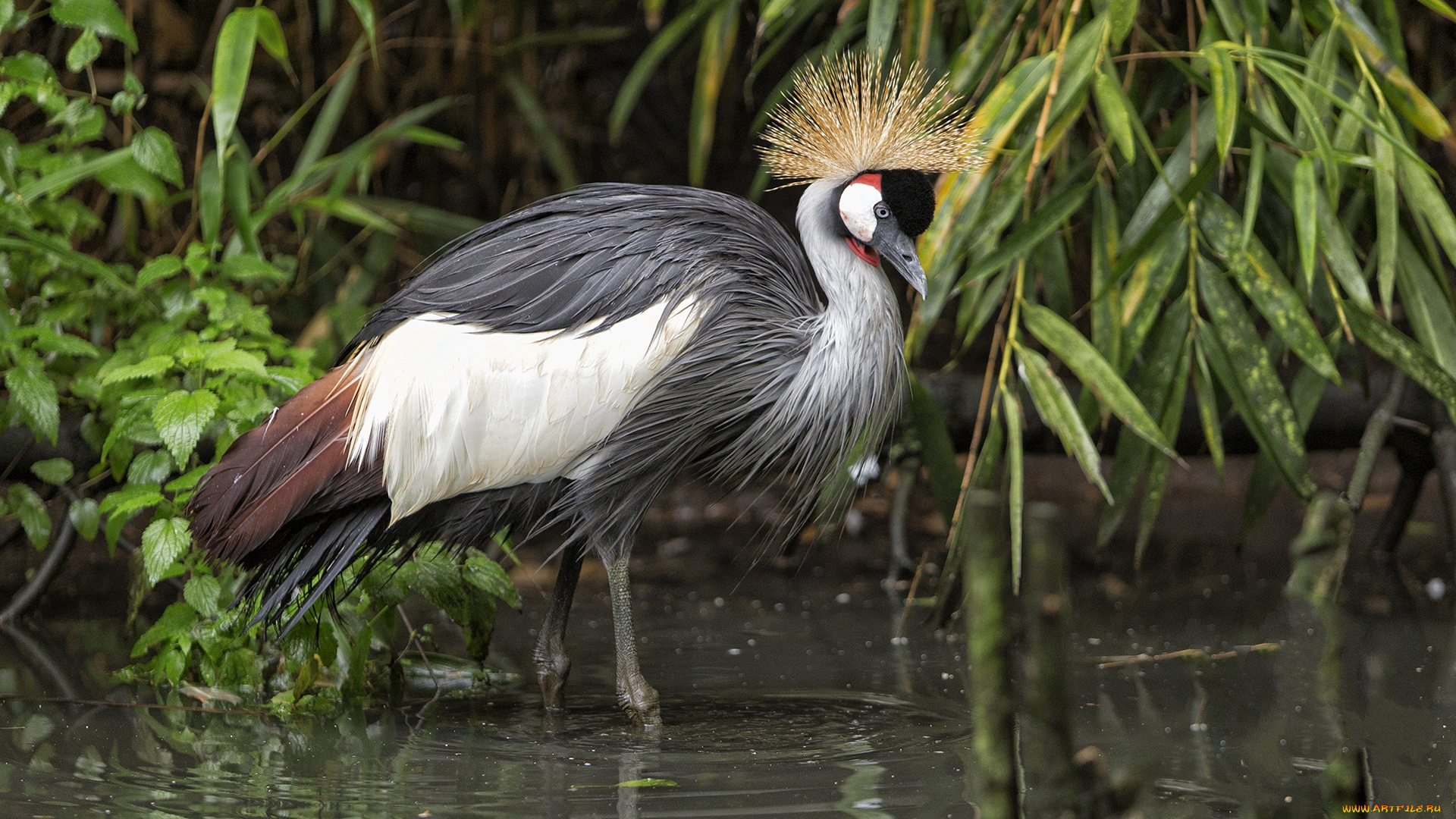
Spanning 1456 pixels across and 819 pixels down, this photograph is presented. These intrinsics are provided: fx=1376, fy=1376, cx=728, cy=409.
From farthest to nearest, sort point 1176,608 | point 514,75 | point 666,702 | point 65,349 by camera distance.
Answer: point 514,75 → point 1176,608 → point 65,349 → point 666,702

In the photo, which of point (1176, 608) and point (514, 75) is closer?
point (1176, 608)

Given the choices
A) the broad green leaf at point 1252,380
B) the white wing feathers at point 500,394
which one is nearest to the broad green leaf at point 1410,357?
the broad green leaf at point 1252,380

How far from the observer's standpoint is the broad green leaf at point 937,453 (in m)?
3.72

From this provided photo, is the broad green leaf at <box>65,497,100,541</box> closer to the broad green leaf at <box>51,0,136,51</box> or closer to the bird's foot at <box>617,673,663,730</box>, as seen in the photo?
the broad green leaf at <box>51,0,136,51</box>

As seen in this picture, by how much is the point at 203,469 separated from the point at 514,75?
8.82ft

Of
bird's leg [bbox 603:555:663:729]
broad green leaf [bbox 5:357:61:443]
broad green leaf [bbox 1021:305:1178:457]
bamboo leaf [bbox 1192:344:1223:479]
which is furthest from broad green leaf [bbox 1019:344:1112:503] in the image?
broad green leaf [bbox 5:357:61:443]

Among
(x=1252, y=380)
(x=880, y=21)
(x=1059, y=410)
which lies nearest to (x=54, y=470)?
(x=880, y=21)

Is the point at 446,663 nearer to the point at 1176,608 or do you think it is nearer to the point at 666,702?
the point at 666,702

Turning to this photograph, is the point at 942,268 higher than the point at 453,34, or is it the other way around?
the point at 453,34

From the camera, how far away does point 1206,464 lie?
557 centimetres

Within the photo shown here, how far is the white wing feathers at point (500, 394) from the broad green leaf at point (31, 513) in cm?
120

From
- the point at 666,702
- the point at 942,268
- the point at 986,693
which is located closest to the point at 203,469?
the point at 666,702

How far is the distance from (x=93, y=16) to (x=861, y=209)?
1930 mm

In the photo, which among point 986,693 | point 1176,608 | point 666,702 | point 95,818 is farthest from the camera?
point 1176,608
